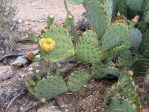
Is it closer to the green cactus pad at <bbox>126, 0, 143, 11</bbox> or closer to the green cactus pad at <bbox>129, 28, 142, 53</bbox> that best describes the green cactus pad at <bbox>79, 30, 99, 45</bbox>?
the green cactus pad at <bbox>129, 28, 142, 53</bbox>

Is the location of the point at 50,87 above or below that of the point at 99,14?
below

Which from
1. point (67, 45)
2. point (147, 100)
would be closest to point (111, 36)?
point (67, 45)


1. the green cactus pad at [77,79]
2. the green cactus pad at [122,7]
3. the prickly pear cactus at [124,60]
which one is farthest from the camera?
the green cactus pad at [122,7]

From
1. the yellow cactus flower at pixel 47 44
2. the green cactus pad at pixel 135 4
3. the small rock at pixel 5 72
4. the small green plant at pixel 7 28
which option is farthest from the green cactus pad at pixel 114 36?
the small green plant at pixel 7 28

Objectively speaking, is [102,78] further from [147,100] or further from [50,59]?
[50,59]

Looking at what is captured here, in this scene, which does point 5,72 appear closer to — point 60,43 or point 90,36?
point 60,43

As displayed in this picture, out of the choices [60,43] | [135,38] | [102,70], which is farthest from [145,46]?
[60,43]

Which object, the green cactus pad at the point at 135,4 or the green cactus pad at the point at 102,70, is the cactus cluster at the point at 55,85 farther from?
the green cactus pad at the point at 135,4
